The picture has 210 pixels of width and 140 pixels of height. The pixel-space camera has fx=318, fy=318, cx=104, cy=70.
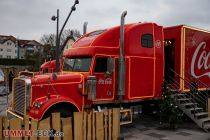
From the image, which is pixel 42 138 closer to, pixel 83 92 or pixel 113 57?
pixel 83 92

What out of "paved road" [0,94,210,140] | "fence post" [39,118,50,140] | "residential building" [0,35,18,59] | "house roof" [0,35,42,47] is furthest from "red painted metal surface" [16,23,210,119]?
"residential building" [0,35,18,59]

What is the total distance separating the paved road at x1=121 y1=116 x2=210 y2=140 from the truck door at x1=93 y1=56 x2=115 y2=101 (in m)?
1.40

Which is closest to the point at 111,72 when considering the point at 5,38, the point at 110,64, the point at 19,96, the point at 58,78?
the point at 110,64

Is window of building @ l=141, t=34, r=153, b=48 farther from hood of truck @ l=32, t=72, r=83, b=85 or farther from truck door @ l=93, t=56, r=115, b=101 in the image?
hood of truck @ l=32, t=72, r=83, b=85

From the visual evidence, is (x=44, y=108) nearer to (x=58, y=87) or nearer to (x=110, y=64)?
(x=58, y=87)

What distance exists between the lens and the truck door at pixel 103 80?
10.2 metres

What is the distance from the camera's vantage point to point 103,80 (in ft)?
33.6

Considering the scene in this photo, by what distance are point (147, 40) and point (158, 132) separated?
3.26 metres

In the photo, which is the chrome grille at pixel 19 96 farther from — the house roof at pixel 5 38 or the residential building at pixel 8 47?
the house roof at pixel 5 38

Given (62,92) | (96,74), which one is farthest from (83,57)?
(62,92)

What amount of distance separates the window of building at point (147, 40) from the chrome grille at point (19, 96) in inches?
173

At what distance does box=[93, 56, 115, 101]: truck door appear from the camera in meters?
10.2

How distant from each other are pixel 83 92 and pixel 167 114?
3.21 m

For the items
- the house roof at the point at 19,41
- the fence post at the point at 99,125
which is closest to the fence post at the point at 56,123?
the fence post at the point at 99,125
